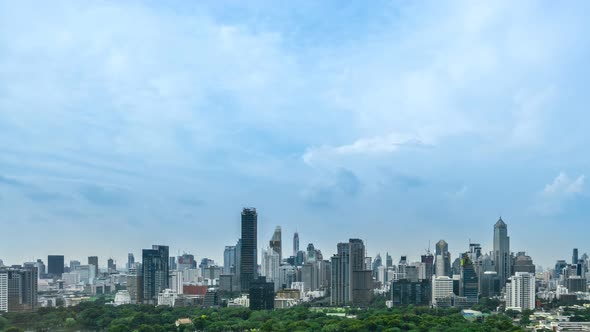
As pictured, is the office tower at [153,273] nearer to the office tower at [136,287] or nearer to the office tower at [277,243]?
the office tower at [136,287]

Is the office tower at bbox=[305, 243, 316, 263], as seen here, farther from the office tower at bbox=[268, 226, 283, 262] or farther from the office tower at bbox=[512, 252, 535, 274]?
the office tower at bbox=[512, 252, 535, 274]

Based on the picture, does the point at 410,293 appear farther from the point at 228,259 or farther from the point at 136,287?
the point at 228,259

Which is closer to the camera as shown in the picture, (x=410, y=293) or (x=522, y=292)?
(x=522, y=292)

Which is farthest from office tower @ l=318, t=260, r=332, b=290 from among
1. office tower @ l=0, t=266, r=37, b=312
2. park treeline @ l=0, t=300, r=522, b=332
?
office tower @ l=0, t=266, r=37, b=312

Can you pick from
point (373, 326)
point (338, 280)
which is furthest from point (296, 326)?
point (338, 280)

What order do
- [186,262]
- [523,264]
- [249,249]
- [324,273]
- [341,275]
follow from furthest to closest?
[186,262], [523,264], [324,273], [249,249], [341,275]

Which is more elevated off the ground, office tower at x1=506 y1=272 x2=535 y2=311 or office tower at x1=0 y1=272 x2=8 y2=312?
office tower at x1=0 y1=272 x2=8 y2=312

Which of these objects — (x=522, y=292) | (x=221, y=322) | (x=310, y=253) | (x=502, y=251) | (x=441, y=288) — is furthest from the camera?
(x=310, y=253)

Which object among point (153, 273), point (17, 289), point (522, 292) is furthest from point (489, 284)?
point (17, 289)
